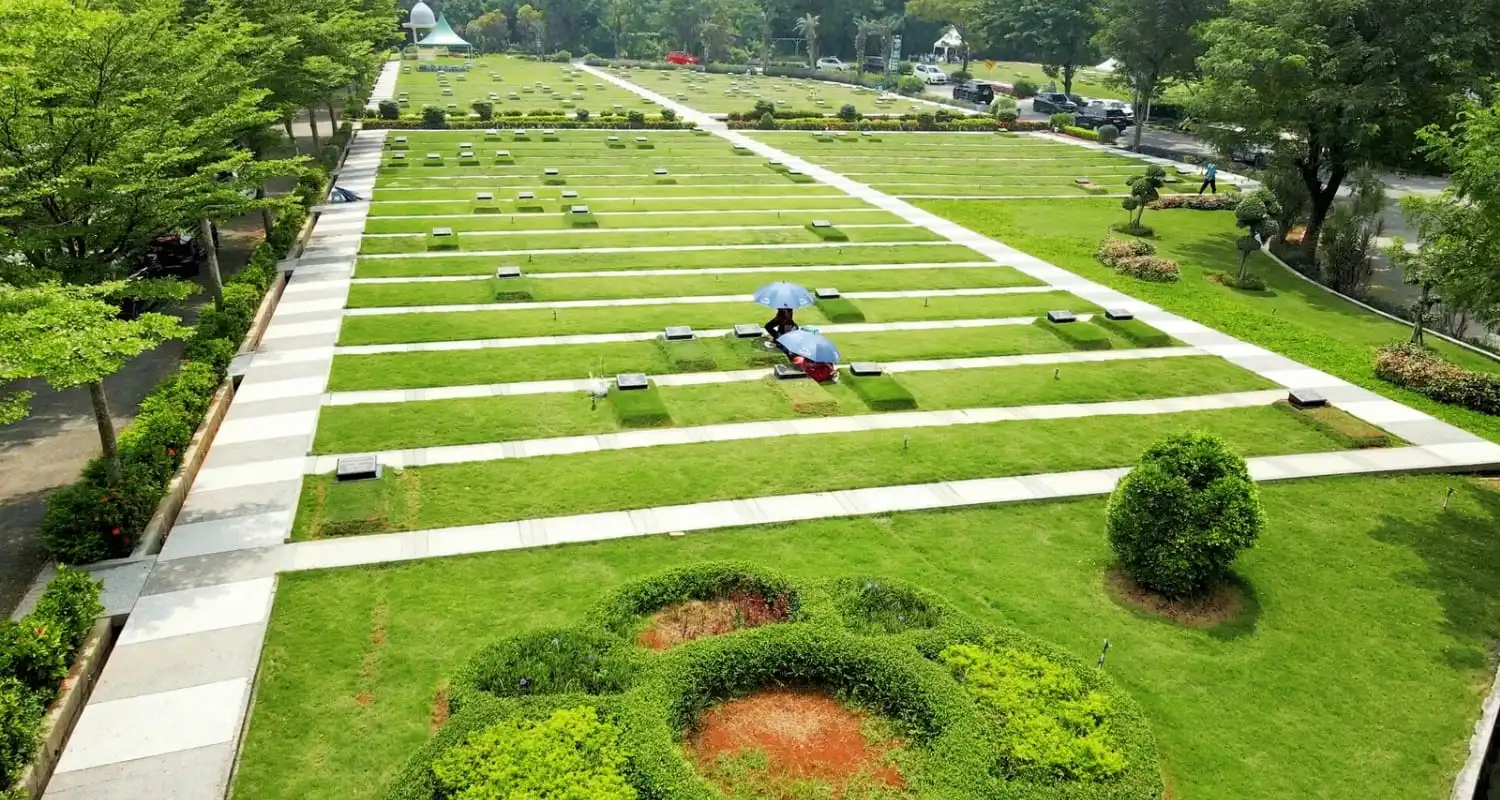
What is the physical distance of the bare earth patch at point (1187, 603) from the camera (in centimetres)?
1355

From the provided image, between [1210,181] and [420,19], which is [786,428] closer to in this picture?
[1210,181]

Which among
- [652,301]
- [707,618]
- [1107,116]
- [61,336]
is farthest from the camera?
[1107,116]

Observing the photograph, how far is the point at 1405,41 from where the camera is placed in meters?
29.7

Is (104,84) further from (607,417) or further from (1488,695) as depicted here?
(1488,695)

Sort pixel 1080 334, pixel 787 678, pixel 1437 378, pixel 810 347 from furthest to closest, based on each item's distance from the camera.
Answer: pixel 1080 334 → pixel 1437 378 → pixel 810 347 → pixel 787 678

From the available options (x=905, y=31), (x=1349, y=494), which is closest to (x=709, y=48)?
(x=905, y=31)

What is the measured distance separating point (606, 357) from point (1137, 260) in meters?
19.6

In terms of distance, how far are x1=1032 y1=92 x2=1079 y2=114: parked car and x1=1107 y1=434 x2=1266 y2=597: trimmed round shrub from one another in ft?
215

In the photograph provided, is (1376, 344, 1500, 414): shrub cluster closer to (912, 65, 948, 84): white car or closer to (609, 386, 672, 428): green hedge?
(609, 386, 672, 428): green hedge

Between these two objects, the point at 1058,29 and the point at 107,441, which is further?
the point at 1058,29

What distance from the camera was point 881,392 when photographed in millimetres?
20797

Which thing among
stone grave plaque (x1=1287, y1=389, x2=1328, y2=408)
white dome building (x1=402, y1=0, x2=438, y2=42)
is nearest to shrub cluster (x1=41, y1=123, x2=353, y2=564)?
stone grave plaque (x1=1287, y1=389, x2=1328, y2=408)

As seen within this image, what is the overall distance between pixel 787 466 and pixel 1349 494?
35.2 ft

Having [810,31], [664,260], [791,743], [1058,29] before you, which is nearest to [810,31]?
[810,31]
